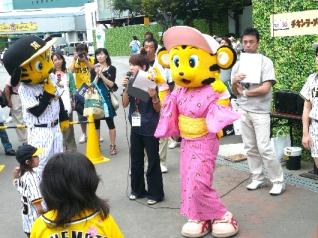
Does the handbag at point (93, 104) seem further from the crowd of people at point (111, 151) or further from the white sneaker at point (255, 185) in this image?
the white sneaker at point (255, 185)

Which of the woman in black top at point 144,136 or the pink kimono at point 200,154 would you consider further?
the woman in black top at point 144,136

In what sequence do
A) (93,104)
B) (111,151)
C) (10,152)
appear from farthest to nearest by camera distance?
(10,152)
(111,151)
(93,104)

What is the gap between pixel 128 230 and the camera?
16.1 feet

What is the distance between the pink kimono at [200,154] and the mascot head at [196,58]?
0.14m

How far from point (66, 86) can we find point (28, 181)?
4288 mm

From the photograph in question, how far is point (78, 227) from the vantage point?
240cm

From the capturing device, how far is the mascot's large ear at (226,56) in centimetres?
433

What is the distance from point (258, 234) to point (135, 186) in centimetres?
178

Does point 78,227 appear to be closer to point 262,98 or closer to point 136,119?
point 136,119

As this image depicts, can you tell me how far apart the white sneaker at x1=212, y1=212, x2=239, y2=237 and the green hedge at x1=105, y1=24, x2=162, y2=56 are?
106 feet

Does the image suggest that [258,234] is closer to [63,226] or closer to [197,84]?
[197,84]

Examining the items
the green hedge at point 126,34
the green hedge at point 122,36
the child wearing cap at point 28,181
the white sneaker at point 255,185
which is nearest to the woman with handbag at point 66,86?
the white sneaker at point 255,185

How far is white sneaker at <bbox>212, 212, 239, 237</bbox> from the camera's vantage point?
4.48m

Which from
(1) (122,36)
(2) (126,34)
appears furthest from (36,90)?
(1) (122,36)
